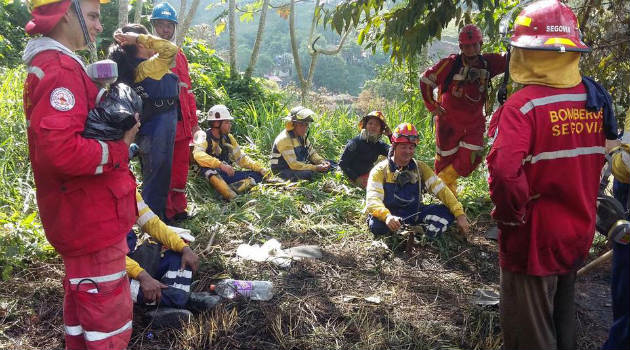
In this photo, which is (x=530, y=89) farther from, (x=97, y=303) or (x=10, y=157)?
(x=10, y=157)

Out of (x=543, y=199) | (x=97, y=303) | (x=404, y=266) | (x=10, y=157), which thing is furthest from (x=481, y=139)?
(x=10, y=157)

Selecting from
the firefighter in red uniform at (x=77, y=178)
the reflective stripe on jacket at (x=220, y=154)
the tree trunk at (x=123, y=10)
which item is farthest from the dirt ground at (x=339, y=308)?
the tree trunk at (x=123, y=10)

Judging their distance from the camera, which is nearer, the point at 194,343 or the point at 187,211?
the point at 194,343

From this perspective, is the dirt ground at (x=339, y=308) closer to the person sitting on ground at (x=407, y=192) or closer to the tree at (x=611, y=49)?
the person sitting on ground at (x=407, y=192)

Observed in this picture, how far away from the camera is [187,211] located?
5031 millimetres

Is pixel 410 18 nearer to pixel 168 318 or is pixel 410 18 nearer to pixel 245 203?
pixel 245 203

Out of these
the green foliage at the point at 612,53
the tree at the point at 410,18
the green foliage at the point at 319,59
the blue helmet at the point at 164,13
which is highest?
the blue helmet at the point at 164,13

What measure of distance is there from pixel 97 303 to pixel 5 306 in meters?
1.63

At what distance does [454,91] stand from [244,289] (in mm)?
2856

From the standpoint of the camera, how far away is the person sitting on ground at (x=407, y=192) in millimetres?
4586

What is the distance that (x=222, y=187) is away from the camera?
5.71 meters

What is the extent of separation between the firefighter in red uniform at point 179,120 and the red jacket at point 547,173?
10.2 ft

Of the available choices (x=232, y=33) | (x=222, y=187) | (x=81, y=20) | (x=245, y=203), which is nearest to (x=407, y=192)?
(x=245, y=203)

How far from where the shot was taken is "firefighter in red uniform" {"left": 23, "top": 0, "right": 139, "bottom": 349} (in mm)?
1979
